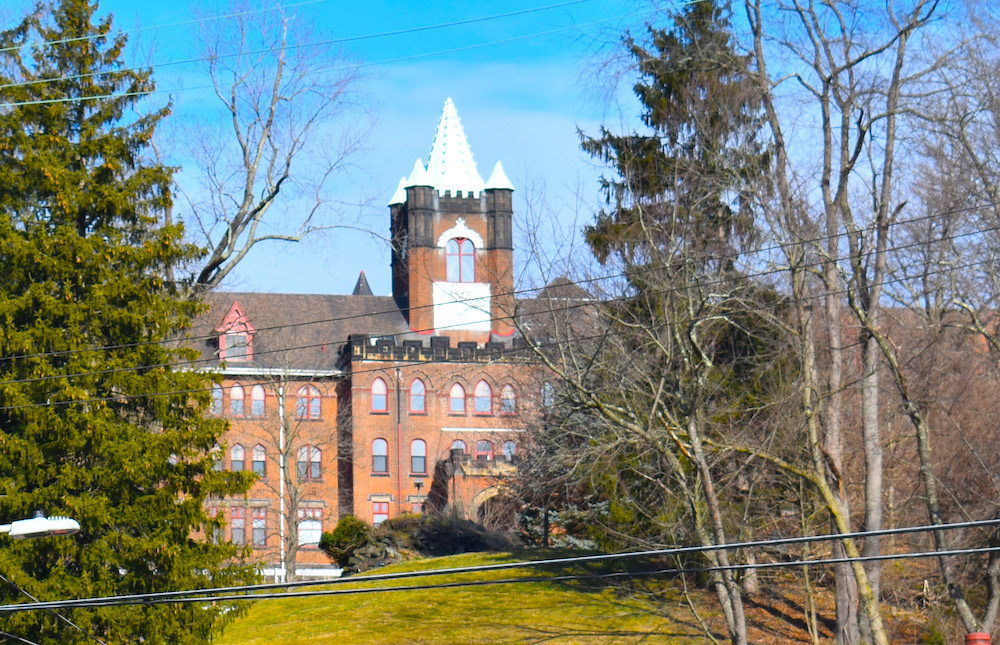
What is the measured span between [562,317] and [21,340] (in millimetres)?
8606

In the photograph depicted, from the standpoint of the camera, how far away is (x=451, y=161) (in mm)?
63875

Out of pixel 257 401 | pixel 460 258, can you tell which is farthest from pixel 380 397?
pixel 460 258

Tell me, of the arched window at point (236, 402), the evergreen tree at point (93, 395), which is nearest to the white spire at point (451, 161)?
the arched window at point (236, 402)

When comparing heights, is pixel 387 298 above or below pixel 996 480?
above

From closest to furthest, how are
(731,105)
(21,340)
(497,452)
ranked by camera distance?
(21,340) → (731,105) → (497,452)

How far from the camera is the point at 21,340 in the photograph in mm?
18297

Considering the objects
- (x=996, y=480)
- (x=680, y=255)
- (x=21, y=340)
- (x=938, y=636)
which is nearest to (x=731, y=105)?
(x=680, y=255)

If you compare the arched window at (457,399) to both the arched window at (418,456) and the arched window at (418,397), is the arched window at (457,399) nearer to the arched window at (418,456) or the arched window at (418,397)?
the arched window at (418,397)

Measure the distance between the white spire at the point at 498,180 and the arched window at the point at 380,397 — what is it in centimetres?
1243

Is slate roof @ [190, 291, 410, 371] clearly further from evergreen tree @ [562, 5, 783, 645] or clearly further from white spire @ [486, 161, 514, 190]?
evergreen tree @ [562, 5, 783, 645]

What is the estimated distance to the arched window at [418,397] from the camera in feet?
188

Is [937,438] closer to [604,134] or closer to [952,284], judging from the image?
[952,284]

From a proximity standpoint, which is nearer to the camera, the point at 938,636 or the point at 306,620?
the point at 938,636

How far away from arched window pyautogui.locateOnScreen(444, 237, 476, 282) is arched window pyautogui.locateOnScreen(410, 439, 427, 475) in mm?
9181
